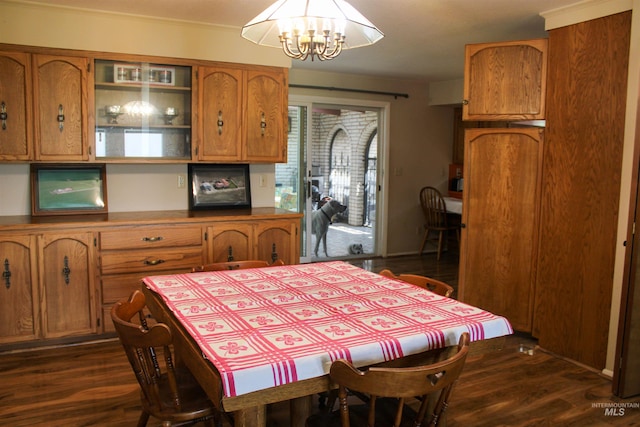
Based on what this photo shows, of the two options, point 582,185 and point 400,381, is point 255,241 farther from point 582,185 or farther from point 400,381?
point 400,381

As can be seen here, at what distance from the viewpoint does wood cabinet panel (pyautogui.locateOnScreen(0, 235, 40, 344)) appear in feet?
11.2

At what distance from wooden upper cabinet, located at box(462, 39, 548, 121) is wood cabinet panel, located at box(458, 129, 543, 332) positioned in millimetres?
150

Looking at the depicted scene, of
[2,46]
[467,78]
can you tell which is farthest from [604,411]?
[2,46]

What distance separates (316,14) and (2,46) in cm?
252

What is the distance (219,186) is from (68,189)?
1144 millimetres

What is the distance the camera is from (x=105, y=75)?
3.85m

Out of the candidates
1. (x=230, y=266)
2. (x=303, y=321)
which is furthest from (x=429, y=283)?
(x=230, y=266)

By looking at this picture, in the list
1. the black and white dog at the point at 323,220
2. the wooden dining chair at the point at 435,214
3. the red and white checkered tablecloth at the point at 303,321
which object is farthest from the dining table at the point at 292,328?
the wooden dining chair at the point at 435,214

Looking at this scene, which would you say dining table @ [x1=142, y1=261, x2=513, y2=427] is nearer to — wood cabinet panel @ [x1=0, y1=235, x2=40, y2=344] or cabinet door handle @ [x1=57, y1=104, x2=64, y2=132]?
wood cabinet panel @ [x1=0, y1=235, x2=40, y2=344]

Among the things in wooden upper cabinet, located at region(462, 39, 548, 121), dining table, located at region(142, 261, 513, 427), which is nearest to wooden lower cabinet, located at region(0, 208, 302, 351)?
dining table, located at region(142, 261, 513, 427)

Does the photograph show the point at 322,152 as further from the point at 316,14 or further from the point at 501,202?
the point at 316,14

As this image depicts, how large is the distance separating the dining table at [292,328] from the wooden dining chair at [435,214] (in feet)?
14.2

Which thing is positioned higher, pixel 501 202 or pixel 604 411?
pixel 501 202

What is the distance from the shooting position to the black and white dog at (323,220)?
648 cm
